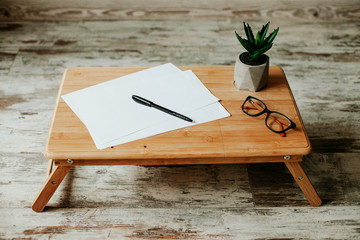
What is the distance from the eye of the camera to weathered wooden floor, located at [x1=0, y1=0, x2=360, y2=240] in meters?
1.34

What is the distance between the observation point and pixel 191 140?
1.14m

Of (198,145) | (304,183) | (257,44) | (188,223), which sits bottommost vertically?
(188,223)

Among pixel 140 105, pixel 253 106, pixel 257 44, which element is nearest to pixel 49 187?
pixel 140 105

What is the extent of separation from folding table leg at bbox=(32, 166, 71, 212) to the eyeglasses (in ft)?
2.23

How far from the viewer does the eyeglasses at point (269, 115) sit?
1172 millimetres

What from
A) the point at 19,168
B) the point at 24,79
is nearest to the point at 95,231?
the point at 19,168

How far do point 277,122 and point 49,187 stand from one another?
86cm

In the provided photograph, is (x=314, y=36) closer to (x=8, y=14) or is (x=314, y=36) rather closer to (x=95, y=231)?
(x=95, y=231)

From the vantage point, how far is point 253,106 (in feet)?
4.11

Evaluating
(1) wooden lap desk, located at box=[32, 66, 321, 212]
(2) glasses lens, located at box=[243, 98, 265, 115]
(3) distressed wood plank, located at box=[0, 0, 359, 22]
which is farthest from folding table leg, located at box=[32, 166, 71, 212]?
(3) distressed wood plank, located at box=[0, 0, 359, 22]

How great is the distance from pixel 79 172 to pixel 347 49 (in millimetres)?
1856

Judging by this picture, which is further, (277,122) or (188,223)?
(188,223)

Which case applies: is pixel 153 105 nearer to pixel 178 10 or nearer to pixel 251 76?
pixel 251 76

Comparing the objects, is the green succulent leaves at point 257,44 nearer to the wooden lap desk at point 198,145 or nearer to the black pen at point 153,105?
the wooden lap desk at point 198,145
